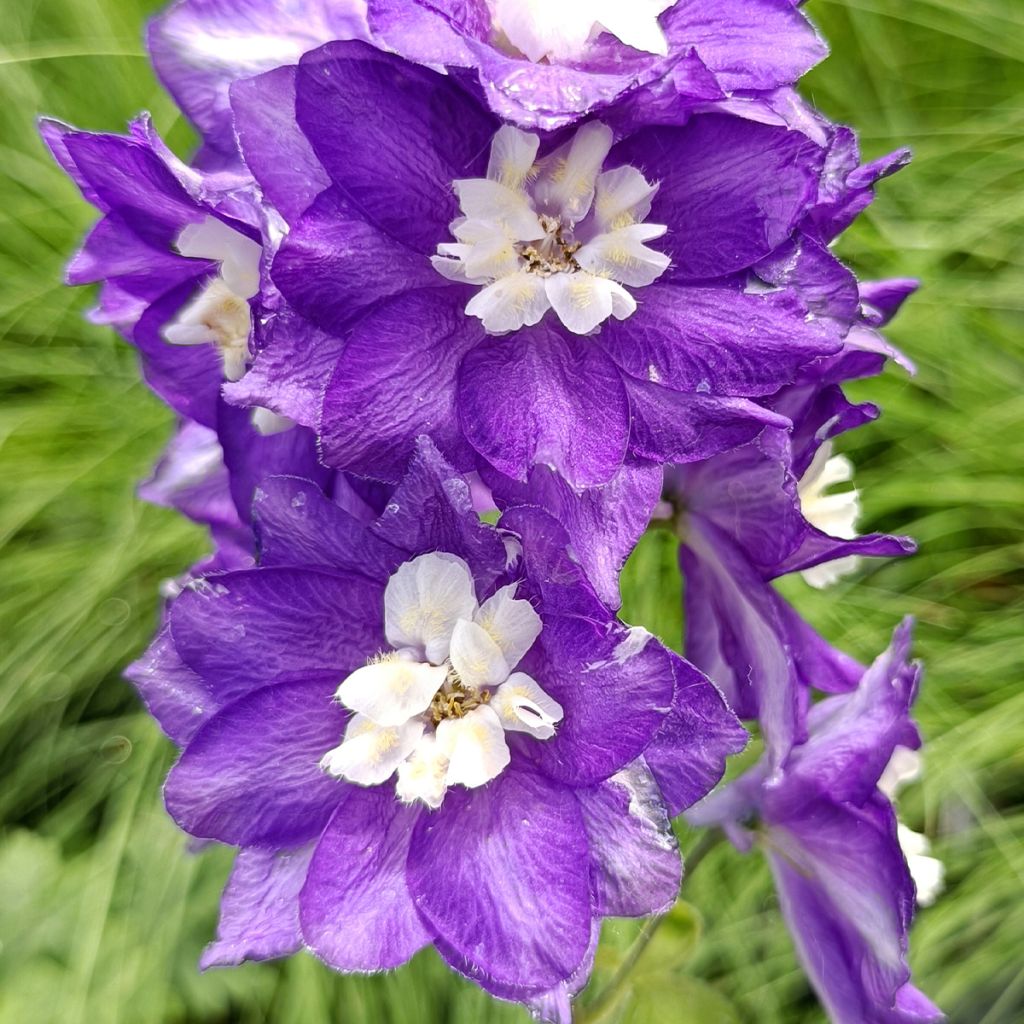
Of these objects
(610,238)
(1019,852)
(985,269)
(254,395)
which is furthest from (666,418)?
(985,269)

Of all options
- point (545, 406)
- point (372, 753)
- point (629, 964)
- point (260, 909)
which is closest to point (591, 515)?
point (545, 406)

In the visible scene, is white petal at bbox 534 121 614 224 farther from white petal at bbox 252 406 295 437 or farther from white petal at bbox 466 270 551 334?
white petal at bbox 252 406 295 437

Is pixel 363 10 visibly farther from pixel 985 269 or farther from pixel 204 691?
pixel 985 269

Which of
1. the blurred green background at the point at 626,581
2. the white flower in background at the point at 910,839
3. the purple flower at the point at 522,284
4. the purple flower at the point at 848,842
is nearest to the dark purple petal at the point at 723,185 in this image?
the purple flower at the point at 522,284

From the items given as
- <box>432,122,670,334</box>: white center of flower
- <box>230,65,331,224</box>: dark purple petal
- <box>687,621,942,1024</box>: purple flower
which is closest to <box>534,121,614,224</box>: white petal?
<box>432,122,670,334</box>: white center of flower

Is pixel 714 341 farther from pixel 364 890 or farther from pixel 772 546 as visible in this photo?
pixel 364 890
